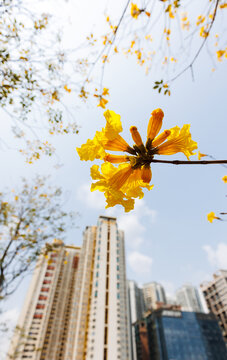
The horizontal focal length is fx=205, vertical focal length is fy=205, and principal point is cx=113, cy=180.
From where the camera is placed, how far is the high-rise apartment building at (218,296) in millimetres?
70500

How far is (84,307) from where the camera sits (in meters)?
53.9

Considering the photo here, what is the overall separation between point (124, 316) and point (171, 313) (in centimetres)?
2450

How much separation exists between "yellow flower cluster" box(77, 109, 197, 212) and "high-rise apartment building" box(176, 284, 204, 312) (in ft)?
465

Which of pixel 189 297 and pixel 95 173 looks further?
pixel 189 297

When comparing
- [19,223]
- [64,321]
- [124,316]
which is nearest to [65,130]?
[19,223]

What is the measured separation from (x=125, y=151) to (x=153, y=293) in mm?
136973

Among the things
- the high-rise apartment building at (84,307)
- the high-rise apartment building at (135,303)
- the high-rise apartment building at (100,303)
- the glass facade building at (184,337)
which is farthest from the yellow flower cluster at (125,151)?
the high-rise apartment building at (135,303)

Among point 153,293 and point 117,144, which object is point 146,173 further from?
point 153,293

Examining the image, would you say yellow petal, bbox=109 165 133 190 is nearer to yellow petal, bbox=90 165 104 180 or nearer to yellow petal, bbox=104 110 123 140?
yellow petal, bbox=90 165 104 180

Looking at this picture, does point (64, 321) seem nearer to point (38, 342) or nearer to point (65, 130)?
point (38, 342)

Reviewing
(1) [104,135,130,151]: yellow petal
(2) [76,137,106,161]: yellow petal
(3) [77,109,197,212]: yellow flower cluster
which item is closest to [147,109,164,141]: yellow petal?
(3) [77,109,197,212]: yellow flower cluster

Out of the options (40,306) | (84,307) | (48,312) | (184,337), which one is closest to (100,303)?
(84,307)

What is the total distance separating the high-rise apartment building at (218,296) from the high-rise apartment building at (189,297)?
48309 millimetres

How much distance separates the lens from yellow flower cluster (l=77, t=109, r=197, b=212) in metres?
1.01
